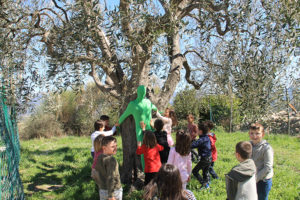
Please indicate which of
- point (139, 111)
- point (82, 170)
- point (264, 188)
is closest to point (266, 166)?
point (264, 188)

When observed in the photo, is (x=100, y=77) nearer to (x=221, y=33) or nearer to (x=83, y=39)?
(x=83, y=39)

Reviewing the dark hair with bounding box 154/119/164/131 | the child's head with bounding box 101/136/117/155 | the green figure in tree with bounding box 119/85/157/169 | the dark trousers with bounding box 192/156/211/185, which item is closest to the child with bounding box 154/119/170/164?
the dark hair with bounding box 154/119/164/131

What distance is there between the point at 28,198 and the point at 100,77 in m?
2.96

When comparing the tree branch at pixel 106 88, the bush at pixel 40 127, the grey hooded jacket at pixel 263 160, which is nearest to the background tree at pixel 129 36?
the tree branch at pixel 106 88

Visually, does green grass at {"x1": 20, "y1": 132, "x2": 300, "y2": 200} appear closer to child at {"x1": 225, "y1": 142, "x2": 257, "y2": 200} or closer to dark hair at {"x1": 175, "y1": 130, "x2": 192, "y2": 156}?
dark hair at {"x1": 175, "y1": 130, "x2": 192, "y2": 156}

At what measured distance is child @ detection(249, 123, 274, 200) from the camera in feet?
12.5

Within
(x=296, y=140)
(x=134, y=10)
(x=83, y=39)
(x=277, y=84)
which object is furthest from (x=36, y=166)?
(x=296, y=140)

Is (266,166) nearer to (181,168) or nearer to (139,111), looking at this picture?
(181,168)

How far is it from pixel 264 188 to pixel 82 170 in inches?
199

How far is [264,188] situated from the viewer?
3.91 m

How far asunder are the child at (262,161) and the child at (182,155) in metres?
0.97

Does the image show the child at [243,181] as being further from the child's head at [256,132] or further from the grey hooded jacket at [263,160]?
the child's head at [256,132]

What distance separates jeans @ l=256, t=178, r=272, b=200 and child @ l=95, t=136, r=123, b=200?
2007 mm

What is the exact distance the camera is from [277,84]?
14.9 ft
